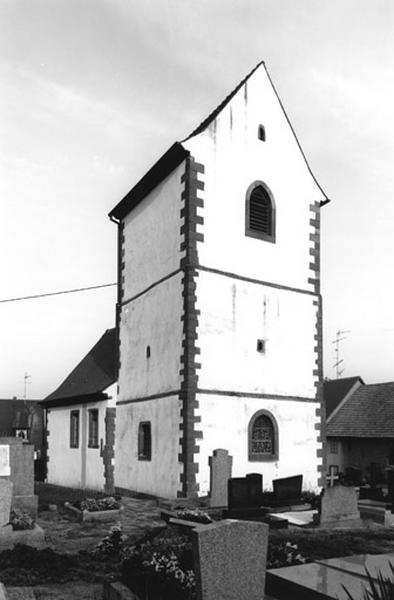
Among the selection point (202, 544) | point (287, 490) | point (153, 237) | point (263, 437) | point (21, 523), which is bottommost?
point (287, 490)

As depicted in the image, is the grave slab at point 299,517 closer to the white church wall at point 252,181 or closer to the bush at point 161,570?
the bush at point 161,570

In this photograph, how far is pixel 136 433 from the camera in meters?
21.0

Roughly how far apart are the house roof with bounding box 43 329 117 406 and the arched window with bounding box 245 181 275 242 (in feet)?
25.0

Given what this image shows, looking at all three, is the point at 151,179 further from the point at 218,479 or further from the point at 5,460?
the point at 5,460

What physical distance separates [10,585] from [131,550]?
1.51 m

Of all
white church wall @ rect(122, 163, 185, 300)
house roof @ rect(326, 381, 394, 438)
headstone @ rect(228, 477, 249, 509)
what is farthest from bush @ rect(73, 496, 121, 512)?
house roof @ rect(326, 381, 394, 438)

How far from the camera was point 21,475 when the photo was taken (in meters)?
13.7

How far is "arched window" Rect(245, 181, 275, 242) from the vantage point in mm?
20188

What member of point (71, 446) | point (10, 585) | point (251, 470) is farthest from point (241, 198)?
point (10, 585)

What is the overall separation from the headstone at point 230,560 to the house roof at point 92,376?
1721 cm

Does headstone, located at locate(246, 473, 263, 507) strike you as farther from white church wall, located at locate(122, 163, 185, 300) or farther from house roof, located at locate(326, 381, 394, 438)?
house roof, located at locate(326, 381, 394, 438)

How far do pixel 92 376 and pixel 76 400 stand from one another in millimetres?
1137

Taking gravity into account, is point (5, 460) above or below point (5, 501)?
above

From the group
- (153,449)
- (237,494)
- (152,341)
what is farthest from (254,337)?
(237,494)
